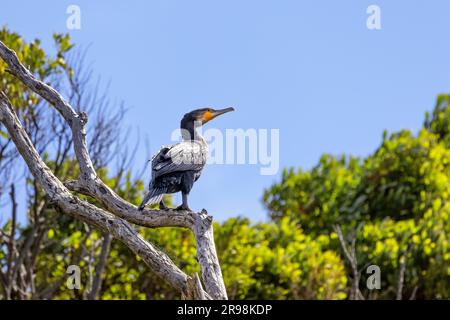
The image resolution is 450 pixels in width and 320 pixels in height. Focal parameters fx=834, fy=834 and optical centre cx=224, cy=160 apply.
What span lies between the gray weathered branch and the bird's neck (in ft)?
2.58

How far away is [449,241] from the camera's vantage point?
14.5 meters

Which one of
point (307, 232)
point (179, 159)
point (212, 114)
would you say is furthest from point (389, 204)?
point (179, 159)

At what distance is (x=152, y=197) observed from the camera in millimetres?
5816

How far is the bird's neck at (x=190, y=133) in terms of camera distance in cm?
654

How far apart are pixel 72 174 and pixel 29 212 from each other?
3.14 feet

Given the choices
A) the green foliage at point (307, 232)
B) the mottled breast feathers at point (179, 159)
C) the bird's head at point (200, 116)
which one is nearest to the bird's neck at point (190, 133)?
the bird's head at point (200, 116)

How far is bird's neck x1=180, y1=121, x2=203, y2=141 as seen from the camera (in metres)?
6.54

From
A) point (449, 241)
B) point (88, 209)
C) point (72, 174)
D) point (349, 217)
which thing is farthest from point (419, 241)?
point (88, 209)

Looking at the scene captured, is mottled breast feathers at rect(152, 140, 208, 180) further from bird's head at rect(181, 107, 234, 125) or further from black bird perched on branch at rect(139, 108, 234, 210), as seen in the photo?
bird's head at rect(181, 107, 234, 125)

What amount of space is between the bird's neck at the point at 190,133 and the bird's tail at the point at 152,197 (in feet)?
2.50

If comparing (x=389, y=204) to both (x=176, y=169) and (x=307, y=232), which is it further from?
(x=176, y=169)

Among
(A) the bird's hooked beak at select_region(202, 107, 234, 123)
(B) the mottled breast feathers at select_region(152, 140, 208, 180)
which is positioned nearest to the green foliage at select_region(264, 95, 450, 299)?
(A) the bird's hooked beak at select_region(202, 107, 234, 123)

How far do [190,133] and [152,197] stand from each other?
92 cm
